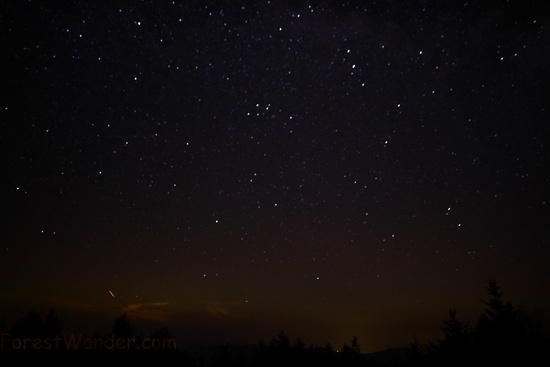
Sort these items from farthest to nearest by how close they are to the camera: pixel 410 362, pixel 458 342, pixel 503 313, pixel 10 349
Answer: pixel 410 362
pixel 10 349
pixel 458 342
pixel 503 313

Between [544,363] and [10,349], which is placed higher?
[10,349]

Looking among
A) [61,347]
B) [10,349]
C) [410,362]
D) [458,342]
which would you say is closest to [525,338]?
[458,342]

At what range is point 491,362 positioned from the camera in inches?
480

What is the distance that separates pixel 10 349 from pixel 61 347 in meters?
2.62

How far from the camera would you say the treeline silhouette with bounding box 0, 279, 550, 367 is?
1240 centimetres

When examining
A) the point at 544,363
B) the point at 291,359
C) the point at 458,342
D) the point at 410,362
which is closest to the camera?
the point at 544,363

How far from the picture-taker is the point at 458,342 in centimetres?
1548

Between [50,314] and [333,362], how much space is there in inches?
985

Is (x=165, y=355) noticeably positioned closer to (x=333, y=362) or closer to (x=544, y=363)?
(x=333, y=362)

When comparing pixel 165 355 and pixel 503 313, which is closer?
pixel 503 313

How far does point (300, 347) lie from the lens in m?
31.5

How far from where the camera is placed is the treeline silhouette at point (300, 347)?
1240 cm

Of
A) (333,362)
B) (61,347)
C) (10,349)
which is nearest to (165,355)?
(61,347)

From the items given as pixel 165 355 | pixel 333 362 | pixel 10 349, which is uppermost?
pixel 10 349
